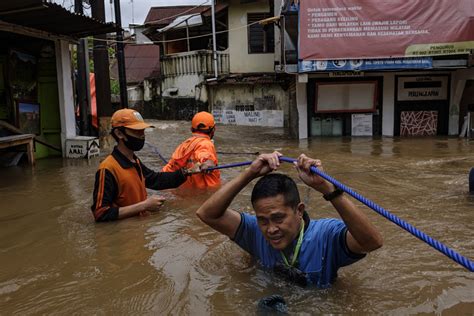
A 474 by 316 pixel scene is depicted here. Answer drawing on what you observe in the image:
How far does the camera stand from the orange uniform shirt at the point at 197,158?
5.52m

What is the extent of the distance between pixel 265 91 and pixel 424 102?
6.86 meters

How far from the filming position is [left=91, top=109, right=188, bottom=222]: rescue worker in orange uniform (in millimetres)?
4125

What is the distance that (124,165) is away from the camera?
165 inches

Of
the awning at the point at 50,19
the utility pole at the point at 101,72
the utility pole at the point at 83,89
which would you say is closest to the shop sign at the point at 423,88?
the utility pole at the point at 101,72

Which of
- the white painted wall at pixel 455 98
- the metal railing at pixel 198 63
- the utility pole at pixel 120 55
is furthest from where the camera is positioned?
the metal railing at pixel 198 63

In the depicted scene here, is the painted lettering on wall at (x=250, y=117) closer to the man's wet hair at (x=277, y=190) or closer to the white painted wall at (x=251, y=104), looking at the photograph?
the white painted wall at (x=251, y=104)

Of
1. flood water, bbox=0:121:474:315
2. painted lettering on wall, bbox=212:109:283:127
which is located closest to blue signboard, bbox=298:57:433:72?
flood water, bbox=0:121:474:315

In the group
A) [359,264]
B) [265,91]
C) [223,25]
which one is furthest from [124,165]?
[223,25]

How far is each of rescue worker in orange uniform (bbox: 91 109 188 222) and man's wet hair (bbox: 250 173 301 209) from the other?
6.08 feet

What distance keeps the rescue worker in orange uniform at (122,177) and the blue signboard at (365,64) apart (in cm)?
969

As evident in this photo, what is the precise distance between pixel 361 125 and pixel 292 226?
12.9m

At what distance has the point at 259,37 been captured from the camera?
21219 millimetres

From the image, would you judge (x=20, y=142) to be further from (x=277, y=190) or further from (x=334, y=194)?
(x=334, y=194)

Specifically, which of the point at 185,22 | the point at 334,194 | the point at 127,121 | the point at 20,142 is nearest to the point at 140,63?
the point at 185,22
